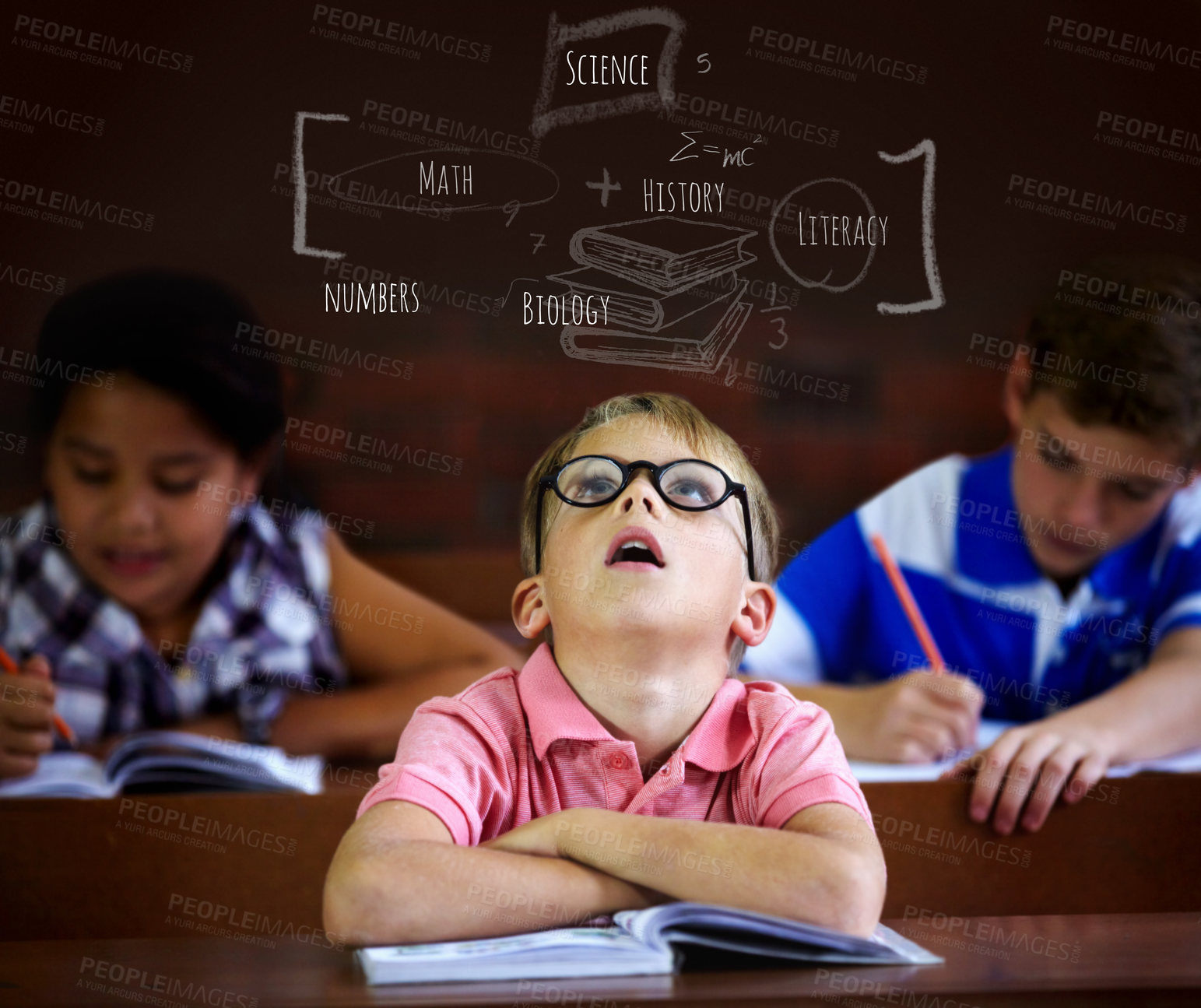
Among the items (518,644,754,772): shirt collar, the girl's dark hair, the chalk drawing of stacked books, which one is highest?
the chalk drawing of stacked books

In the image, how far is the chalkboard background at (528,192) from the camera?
1.69 metres

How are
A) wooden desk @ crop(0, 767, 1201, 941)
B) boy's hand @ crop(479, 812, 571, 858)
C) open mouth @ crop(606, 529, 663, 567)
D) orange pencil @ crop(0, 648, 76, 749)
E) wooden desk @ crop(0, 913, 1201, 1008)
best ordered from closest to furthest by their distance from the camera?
wooden desk @ crop(0, 913, 1201, 1008) < boy's hand @ crop(479, 812, 571, 858) < open mouth @ crop(606, 529, 663, 567) < wooden desk @ crop(0, 767, 1201, 941) < orange pencil @ crop(0, 648, 76, 749)

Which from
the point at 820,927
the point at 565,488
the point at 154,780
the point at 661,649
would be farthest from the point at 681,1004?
the point at 154,780

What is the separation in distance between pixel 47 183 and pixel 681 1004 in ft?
4.58

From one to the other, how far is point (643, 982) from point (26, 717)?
1056 mm

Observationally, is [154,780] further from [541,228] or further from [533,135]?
[533,135]

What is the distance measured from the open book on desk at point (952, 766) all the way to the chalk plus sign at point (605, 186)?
0.87m

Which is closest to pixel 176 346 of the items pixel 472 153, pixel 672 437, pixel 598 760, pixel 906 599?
pixel 472 153

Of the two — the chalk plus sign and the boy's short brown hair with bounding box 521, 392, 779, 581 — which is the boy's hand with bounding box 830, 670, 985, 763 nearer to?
the boy's short brown hair with bounding box 521, 392, 779, 581

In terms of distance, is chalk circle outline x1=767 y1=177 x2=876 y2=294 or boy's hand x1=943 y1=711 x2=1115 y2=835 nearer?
boy's hand x1=943 y1=711 x2=1115 y2=835

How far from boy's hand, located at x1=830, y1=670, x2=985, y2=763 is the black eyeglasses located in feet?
2.06

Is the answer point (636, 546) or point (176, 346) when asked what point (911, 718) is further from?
point (176, 346)

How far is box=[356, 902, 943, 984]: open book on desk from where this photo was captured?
96 cm

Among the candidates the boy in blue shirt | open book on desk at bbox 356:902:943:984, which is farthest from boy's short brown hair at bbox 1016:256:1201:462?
open book on desk at bbox 356:902:943:984
